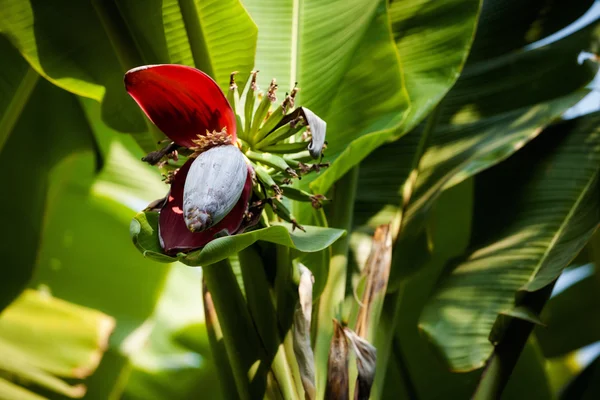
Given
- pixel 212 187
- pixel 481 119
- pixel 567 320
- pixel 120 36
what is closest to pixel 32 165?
pixel 120 36

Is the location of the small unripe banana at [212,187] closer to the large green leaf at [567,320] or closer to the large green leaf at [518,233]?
the large green leaf at [518,233]

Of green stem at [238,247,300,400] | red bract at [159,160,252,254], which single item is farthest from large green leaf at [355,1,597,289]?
red bract at [159,160,252,254]

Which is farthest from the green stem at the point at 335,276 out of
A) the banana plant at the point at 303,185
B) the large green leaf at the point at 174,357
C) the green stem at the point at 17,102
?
the green stem at the point at 17,102

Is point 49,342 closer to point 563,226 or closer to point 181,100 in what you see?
point 181,100

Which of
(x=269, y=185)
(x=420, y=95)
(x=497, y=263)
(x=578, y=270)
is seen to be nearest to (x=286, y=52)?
(x=420, y=95)

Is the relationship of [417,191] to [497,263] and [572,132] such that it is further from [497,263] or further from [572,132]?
[572,132]

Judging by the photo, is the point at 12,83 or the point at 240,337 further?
the point at 12,83

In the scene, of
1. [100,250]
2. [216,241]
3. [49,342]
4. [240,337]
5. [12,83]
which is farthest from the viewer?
[100,250]
